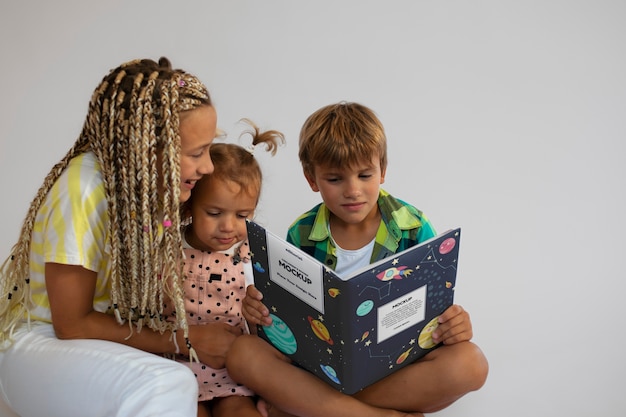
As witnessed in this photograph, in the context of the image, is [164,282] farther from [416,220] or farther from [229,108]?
[229,108]

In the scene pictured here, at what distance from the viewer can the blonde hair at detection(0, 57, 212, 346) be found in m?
2.13

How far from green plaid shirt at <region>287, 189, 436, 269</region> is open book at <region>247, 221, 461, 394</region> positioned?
22cm

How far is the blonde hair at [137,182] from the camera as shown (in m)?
2.13

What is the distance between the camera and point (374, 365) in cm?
217

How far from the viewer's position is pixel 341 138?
230cm

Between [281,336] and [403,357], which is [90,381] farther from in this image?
[403,357]

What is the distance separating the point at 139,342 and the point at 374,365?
584 mm

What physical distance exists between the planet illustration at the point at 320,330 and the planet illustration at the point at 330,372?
0.09 meters

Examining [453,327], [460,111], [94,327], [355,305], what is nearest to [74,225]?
[94,327]

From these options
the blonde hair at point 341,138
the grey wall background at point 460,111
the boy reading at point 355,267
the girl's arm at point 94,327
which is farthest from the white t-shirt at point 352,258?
the grey wall background at point 460,111

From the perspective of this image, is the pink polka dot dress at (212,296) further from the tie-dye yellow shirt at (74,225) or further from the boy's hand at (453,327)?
the boy's hand at (453,327)

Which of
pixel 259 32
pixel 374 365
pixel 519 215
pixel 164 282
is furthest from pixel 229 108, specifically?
pixel 374 365

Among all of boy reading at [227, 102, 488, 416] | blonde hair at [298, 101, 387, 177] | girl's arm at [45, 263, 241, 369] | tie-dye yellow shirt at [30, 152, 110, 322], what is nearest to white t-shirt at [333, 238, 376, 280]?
boy reading at [227, 102, 488, 416]

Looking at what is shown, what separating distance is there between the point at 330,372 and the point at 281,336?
0.55ft
